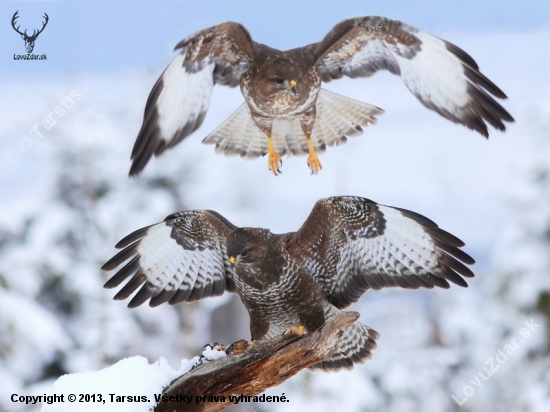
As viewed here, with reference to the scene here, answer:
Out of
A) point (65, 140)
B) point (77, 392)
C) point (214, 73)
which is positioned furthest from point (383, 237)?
point (65, 140)

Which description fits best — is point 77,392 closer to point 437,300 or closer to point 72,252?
point 72,252

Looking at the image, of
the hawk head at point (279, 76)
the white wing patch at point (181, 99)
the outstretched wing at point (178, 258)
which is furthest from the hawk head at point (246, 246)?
the hawk head at point (279, 76)

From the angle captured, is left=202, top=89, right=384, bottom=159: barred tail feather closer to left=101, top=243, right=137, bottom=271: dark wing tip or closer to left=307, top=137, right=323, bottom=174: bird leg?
left=307, top=137, right=323, bottom=174: bird leg

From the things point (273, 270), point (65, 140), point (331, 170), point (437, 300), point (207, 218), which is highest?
point (65, 140)

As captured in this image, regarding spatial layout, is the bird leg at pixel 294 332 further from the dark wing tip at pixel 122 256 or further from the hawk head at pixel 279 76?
the hawk head at pixel 279 76

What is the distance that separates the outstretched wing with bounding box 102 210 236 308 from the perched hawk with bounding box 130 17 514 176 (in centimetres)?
57

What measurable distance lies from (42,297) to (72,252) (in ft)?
1.93

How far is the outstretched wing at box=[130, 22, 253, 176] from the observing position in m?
3.12

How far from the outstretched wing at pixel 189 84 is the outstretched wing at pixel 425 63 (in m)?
0.45

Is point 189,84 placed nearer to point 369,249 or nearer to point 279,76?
point 279,76

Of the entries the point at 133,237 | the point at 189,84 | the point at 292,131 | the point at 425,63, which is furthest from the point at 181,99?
the point at 425,63

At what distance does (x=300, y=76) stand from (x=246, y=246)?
926mm

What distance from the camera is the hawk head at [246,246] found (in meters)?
3.53

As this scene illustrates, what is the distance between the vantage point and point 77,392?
134 inches
